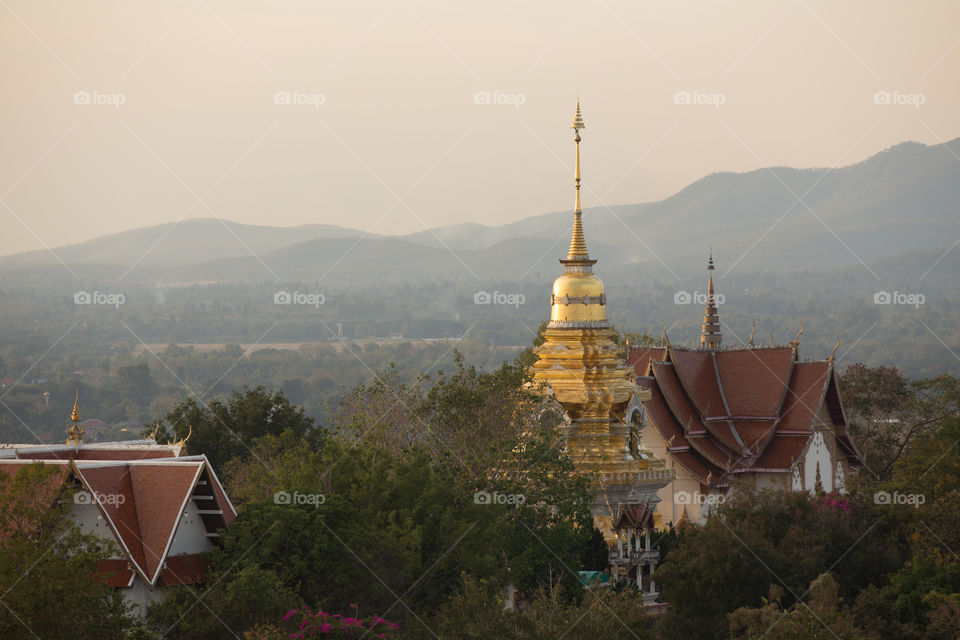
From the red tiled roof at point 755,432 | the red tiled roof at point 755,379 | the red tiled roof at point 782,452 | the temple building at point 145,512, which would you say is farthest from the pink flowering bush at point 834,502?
the temple building at point 145,512

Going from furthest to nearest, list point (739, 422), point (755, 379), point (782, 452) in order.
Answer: point (755, 379) → point (739, 422) → point (782, 452)

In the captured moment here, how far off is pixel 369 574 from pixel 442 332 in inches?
6297

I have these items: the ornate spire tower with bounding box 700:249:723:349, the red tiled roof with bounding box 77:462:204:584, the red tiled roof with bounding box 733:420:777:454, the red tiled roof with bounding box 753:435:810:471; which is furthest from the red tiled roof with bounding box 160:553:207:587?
the ornate spire tower with bounding box 700:249:723:349

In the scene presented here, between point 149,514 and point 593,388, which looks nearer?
point 149,514

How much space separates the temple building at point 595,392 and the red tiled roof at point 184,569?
14.1 metres

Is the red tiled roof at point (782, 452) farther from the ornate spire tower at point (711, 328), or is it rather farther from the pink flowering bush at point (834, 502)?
the ornate spire tower at point (711, 328)

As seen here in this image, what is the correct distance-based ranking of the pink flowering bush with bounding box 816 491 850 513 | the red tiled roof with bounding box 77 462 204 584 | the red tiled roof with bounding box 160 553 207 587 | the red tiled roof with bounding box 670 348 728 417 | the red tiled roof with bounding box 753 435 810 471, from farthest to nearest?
the red tiled roof with bounding box 670 348 728 417 < the red tiled roof with bounding box 753 435 810 471 < the pink flowering bush with bounding box 816 491 850 513 < the red tiled roof with bounding box 77 462 204 584 < the red tiled roof with bounding box 160 553 207 587

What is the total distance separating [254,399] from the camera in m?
51.3

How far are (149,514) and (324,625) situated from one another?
166 inches

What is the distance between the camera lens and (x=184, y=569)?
2530 cm

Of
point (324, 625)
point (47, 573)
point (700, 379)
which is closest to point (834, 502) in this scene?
point (324, 625)

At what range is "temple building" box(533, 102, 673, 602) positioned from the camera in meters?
39.1

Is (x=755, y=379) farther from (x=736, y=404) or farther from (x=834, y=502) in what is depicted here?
(x=834, y=502)

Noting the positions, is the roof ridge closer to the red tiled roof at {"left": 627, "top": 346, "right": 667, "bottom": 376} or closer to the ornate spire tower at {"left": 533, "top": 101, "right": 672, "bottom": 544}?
the ornate spire tower at {"left": 533, "top": 101, "right": 672, "bottom": 544}
